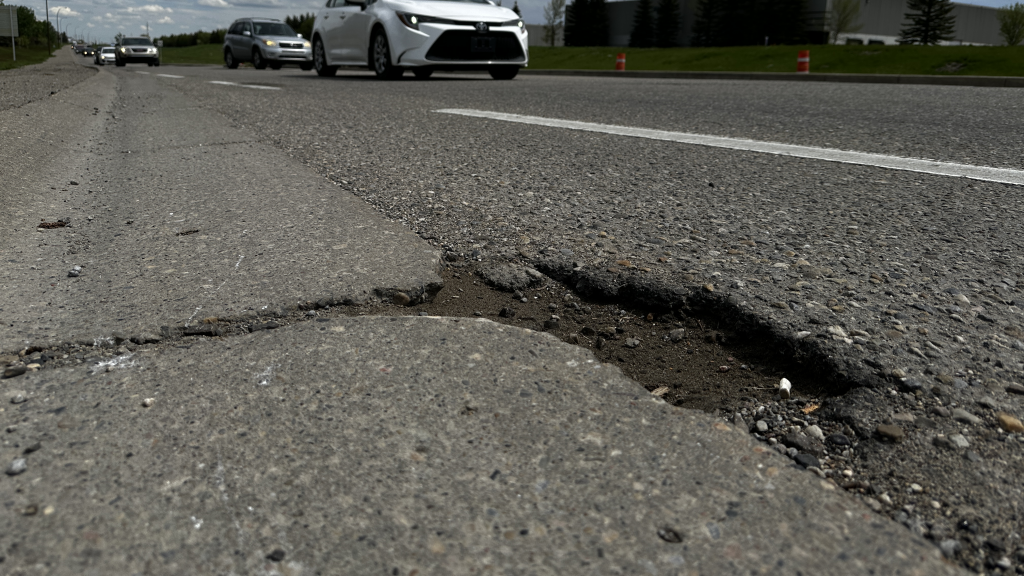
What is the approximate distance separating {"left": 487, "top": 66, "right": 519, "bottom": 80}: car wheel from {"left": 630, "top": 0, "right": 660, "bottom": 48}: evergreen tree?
47323 millimetres

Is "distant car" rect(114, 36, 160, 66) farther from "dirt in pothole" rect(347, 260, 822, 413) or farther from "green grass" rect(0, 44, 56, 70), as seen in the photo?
"dirt in pothole" rect(347, 260, 822, 413)

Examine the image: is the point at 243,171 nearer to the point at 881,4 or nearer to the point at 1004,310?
the point at 1004,310

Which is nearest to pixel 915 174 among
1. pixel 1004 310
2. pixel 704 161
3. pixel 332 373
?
pixel 704 161

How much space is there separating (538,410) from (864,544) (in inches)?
19.7

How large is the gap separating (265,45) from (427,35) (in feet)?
34.4

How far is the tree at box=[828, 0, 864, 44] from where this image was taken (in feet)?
149

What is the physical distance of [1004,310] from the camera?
158 cm

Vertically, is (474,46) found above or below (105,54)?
below

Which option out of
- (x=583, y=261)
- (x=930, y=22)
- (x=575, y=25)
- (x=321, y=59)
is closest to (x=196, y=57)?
(x=575, y=25)

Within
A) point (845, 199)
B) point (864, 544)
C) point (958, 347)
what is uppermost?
point (845, 199)

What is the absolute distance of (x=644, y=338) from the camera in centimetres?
163

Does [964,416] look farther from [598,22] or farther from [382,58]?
[598,22]

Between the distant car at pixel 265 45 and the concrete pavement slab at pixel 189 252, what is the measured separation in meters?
15.8

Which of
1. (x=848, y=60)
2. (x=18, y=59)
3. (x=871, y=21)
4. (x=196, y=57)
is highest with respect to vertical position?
(x=871, y=21)
